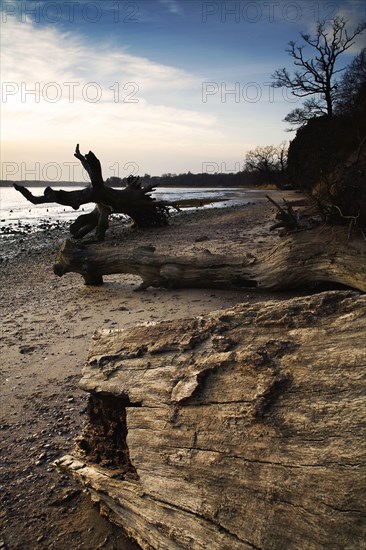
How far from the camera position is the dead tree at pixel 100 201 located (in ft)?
44.7

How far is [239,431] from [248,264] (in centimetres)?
490

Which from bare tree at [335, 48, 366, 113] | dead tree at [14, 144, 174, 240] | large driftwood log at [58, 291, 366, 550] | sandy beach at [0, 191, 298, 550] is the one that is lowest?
sandy beach at [0, 191, 298, 550]

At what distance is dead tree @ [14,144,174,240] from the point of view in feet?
44.7

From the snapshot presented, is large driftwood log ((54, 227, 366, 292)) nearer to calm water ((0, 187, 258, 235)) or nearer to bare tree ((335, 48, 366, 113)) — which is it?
calm water ((0, 187, 258, 235))

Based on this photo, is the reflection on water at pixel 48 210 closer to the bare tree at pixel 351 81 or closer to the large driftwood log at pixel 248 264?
the bare tree at pixel 351 81

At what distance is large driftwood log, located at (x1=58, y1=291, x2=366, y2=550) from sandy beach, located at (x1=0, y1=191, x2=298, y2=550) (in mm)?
388

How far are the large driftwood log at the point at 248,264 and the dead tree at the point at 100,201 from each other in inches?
229

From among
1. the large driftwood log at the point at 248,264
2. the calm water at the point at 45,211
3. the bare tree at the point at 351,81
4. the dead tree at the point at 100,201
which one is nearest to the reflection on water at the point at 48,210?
the calm water at the point at 45,211

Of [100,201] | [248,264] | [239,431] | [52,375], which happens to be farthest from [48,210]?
[239,431]

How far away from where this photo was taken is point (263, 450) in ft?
5.85

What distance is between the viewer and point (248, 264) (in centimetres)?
662

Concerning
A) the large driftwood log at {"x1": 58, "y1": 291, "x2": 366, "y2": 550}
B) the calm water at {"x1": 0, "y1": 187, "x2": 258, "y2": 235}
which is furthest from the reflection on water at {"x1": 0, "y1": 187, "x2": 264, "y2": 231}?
the large driftwood log at {"x1": 58, "y1": 291, "x2": 366, "y2": 550}

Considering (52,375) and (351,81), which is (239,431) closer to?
(52,375)

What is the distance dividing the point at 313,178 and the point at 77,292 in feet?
51.2
